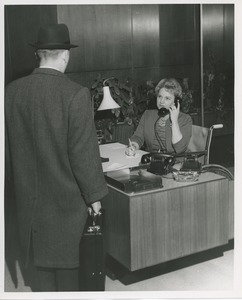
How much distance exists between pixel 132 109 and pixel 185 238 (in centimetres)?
229

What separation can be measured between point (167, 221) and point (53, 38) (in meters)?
1.41

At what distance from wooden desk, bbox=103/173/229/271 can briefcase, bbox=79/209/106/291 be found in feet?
1.36

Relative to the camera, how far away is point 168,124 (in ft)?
12.2

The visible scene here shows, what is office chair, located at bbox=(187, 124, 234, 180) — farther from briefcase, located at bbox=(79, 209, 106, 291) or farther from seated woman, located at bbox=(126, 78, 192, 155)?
briefcase, located at bbox=(79, 209, 106, 291)

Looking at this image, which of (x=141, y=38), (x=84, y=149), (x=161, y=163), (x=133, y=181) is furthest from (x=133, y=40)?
(x=84, y=149)

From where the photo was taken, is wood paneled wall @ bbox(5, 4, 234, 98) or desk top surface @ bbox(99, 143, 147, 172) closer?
desk top surface @ bbox(99, 143, 147, 172)

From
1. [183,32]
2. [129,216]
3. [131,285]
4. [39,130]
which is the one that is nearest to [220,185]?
[129,216]

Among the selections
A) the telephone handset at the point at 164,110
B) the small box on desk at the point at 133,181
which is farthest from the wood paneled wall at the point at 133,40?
the small box on desk at the point at 133,181

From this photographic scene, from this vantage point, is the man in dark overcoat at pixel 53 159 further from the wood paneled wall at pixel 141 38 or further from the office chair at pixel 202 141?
the wood paneled wall at pixel 141 38

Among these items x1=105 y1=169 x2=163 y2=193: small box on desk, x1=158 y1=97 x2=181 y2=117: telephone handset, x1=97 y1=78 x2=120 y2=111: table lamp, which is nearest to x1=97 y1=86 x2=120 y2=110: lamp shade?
x1=97 y1=78 x2=120 y2=111: table lamp

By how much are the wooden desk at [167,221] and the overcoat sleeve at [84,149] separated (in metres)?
0.53

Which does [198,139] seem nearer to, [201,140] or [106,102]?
[201,140]

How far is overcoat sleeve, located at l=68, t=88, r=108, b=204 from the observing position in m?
2.22

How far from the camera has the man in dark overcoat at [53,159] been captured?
2.23 meters
